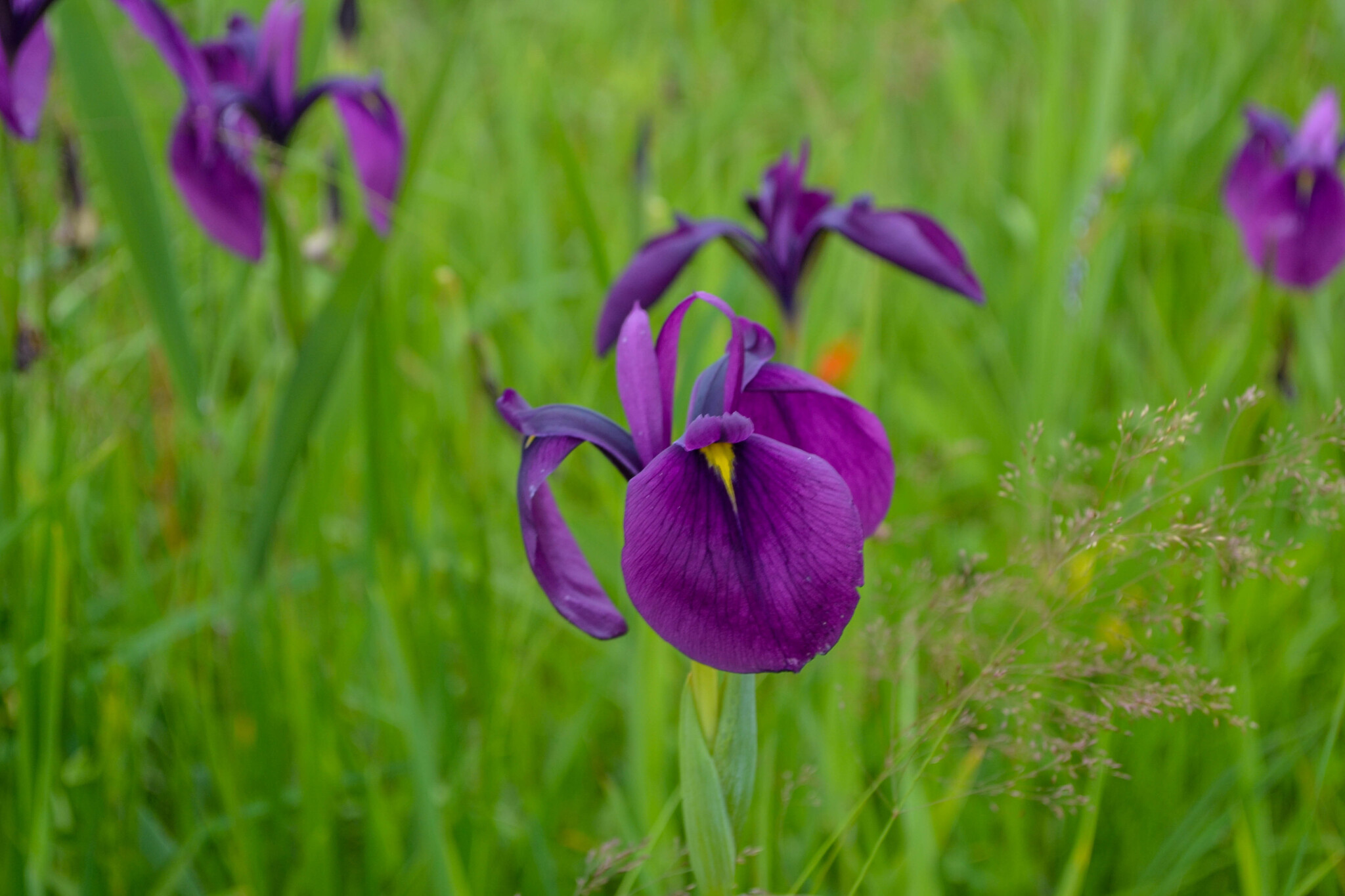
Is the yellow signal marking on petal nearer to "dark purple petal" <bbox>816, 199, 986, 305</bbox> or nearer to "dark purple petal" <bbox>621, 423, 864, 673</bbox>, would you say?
"dark purple petal" <bbox>621, 423, 864, 673</bbox>

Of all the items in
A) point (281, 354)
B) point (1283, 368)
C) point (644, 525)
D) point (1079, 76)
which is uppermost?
point (1079, 76)

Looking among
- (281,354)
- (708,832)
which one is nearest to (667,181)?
(281,354)

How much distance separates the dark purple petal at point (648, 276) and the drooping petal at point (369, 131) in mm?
464

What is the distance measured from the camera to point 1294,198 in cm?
147

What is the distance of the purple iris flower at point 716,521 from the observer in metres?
0.52

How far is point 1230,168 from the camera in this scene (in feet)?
5.14

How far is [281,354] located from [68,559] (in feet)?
1.82

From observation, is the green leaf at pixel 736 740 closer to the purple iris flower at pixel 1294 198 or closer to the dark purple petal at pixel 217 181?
the dark purple petal at pixel 217 181

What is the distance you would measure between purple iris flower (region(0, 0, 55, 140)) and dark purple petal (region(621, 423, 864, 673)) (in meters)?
0.74

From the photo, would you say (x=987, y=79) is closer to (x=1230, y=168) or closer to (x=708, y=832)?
(x=1230, y=168)

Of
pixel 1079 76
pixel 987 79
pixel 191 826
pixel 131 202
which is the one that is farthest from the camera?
pixel 987 79

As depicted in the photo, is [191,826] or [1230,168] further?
[1230,168]

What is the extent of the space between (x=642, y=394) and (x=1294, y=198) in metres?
1.30

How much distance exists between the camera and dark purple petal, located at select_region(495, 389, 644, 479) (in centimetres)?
60
